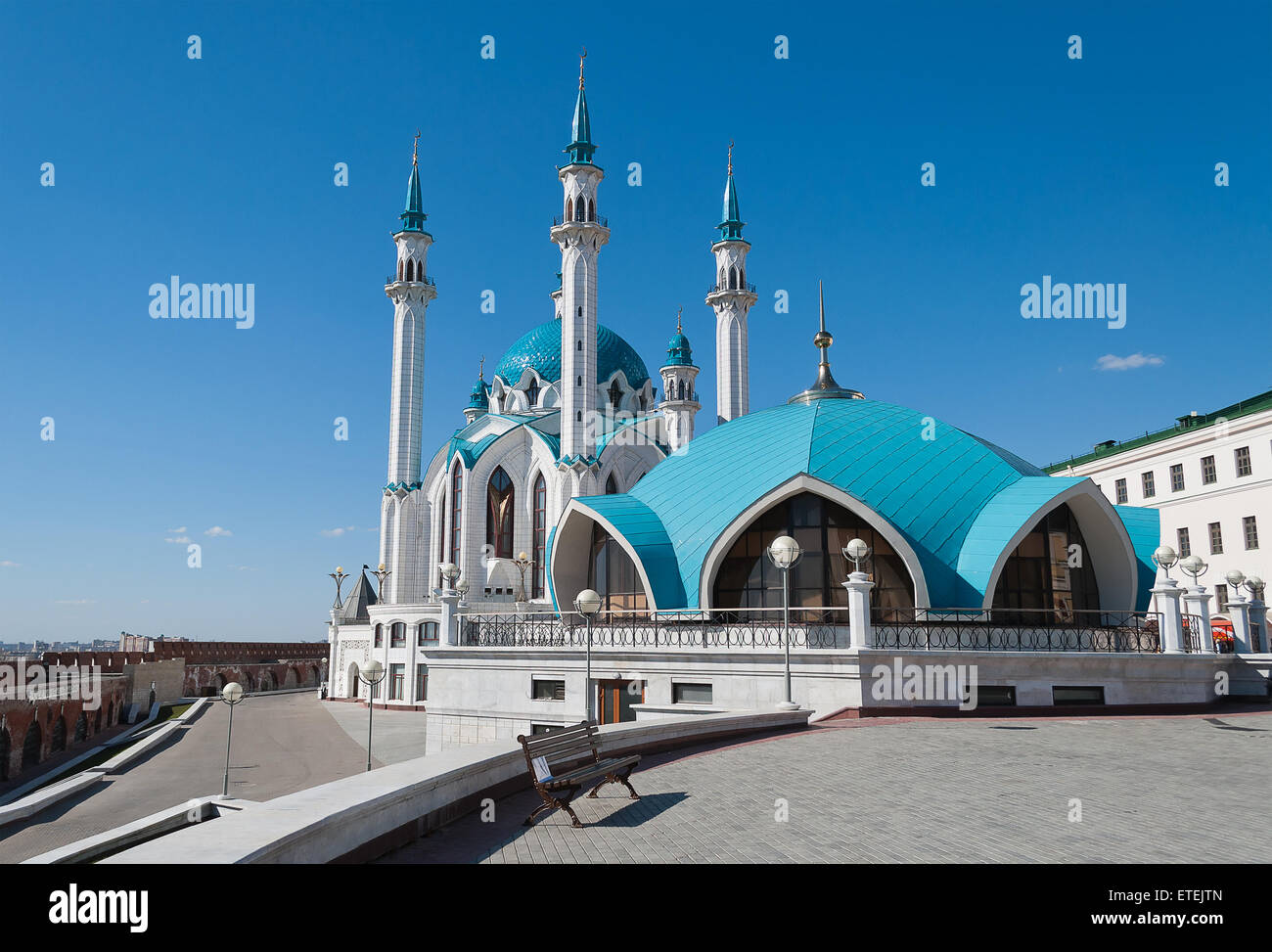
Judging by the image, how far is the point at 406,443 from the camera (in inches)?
1994

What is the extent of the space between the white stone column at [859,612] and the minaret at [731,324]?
32.4 meters

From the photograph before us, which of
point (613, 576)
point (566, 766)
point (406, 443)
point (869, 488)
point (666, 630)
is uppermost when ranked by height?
point (406, 443)

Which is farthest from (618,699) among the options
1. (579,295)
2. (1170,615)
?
(579,295)

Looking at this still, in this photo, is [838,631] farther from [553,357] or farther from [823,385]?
[553,357]

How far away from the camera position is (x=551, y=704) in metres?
20.5

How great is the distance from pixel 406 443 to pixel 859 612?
3851 centimetres

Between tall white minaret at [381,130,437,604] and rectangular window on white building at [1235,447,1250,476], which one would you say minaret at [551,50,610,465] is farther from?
rectangular window on white building at [1235,447,1250,476]

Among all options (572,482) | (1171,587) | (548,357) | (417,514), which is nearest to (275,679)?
(417,514)

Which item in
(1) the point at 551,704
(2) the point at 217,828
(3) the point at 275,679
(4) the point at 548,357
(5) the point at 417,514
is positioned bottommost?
(3) the point at 275,679

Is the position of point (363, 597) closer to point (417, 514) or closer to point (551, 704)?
point (417, 514)

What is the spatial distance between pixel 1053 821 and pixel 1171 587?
1377 cm

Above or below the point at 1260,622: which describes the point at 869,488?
above

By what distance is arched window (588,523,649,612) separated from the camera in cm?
2527

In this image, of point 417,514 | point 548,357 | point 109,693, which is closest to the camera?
point 109,693
